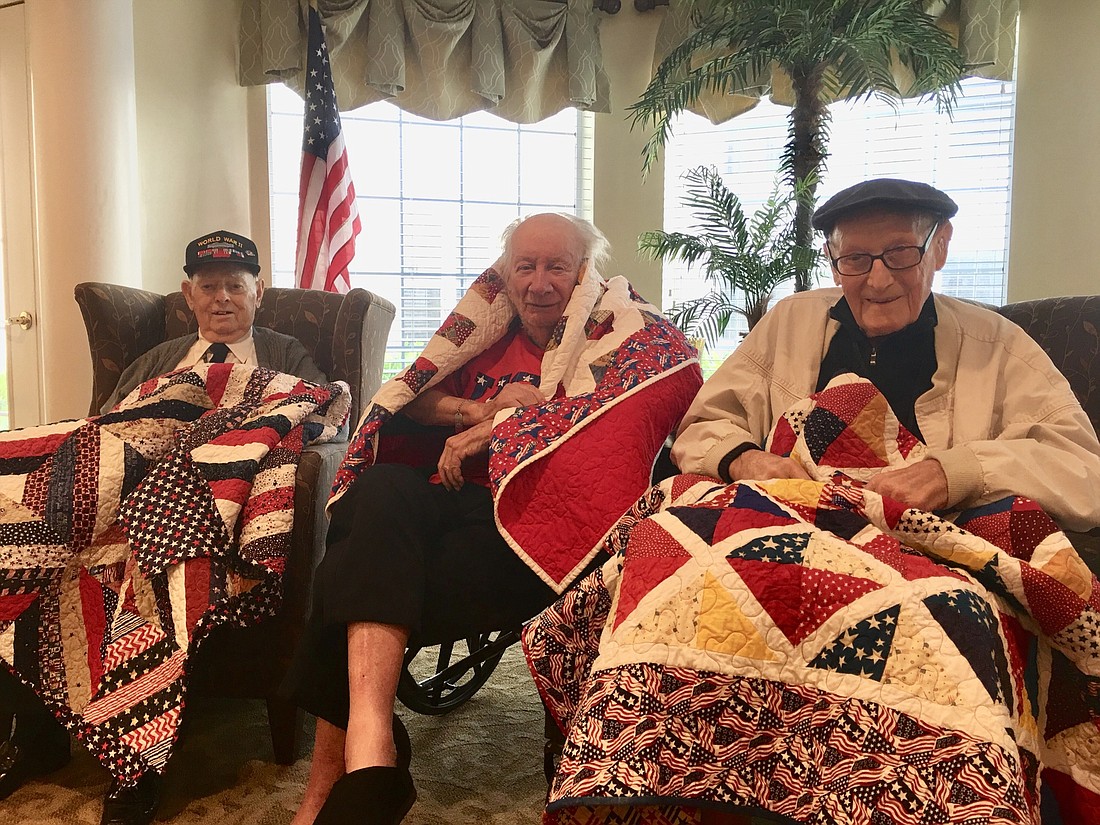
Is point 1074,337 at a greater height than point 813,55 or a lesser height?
lesser

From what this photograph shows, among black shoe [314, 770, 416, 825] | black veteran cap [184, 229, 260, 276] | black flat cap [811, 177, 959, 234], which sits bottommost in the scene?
black shoe [314, 770, 416, 825]

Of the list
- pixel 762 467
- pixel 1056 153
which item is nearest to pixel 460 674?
pixel 762 467

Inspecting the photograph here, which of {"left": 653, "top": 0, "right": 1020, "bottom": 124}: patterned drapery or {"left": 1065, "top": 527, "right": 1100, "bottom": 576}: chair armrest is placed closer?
{"left": 1065, "top": 527, "right": 1100, "bottom": 576}: chair armrest

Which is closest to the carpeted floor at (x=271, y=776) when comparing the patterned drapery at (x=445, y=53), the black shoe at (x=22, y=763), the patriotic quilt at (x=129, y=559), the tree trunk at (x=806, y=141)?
the black shoe at (x=22, y=763)

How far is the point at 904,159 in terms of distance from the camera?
4.09m

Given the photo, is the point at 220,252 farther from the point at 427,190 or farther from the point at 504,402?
the point at 427,190

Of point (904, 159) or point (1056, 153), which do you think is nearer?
point (1056, 153)

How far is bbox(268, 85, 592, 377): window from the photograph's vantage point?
4.13 metres

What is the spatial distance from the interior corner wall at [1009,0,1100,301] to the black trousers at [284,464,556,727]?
3408mm

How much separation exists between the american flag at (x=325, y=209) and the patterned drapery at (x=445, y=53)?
18 centimetres

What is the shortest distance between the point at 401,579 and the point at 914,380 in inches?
37.3

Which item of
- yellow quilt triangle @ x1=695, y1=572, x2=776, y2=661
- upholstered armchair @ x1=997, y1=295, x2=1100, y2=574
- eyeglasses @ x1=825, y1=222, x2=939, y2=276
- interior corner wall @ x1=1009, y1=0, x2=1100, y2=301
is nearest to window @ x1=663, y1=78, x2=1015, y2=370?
interior corner wall @ x1=1009, y1=0, x2=1100, y2=301

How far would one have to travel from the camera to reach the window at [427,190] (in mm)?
4133

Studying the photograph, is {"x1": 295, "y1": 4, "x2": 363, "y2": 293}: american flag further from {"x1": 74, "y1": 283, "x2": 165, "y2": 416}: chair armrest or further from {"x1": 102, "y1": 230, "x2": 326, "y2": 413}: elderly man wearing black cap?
{"x1": 102, "y1": 230, "x2": 326, "y2": 413}: elderly man wearing black cap
